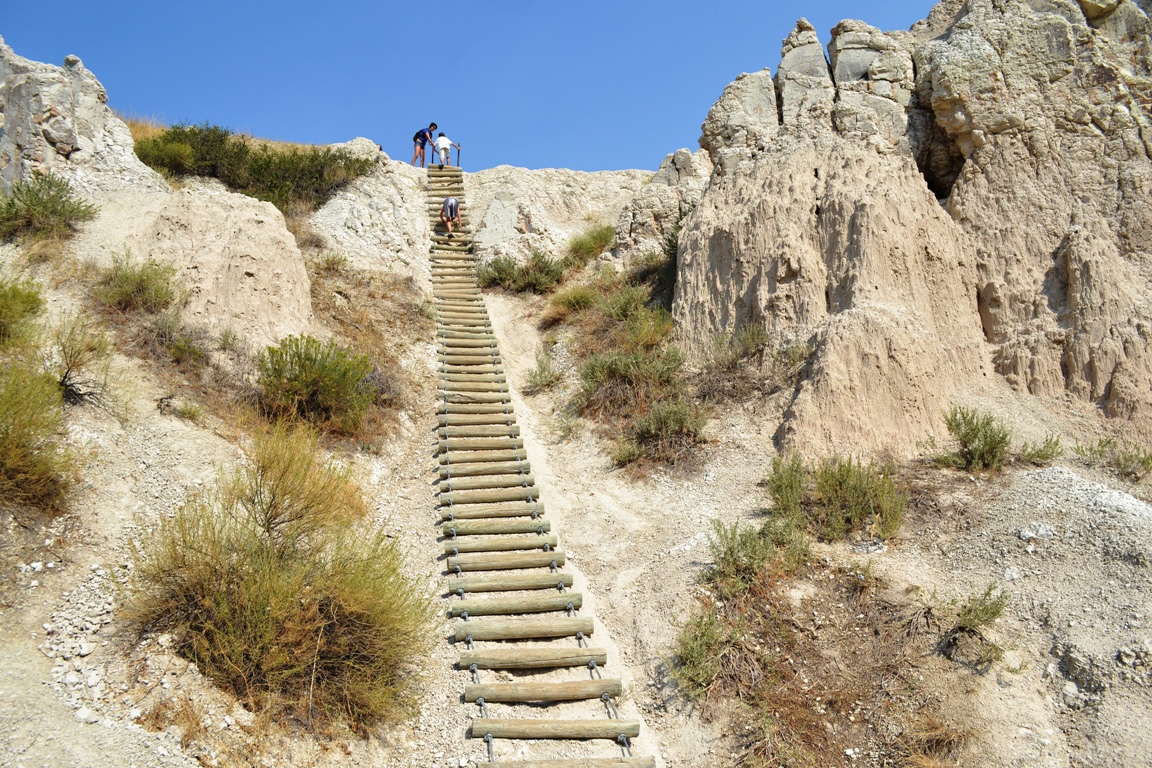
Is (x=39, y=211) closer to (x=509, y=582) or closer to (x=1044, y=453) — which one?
(x=509, y=582)

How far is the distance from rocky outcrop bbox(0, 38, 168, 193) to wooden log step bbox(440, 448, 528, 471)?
7.46 m

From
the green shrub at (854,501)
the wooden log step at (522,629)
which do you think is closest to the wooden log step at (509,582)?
the wooden log step at (522,629)

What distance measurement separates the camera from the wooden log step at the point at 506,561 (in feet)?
25.6

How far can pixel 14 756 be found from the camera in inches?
166

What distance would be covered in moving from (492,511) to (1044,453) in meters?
6.05

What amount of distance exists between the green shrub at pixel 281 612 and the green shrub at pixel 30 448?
95 cm

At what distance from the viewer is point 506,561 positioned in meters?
7.92

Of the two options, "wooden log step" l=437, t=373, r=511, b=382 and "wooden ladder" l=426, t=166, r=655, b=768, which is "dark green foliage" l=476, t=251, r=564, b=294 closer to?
"wooden ladder" l=426, t=166, r=655, b=768

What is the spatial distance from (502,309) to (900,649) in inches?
405

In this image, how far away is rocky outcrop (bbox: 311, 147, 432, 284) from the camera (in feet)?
48.4

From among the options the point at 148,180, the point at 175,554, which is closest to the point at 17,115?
the point at 148,180

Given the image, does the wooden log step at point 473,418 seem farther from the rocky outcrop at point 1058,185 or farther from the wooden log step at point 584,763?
the rocky outcrop at point 1058,185


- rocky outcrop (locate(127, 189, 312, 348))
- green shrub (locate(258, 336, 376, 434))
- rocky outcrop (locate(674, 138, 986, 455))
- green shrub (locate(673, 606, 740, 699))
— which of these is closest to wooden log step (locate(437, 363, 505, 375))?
rocky outcrop (locate(127, 189, 312, 348))

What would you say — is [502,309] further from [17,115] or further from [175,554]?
[175,554]
